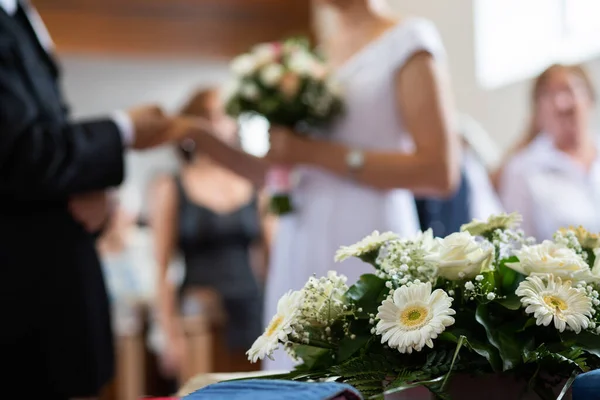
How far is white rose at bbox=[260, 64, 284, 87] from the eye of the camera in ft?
8.32

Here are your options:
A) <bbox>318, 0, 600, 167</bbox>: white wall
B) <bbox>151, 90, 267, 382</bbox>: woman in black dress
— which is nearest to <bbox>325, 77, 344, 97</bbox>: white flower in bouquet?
<bbox>151, 90, 267, 382</bbox>: woman in black dress

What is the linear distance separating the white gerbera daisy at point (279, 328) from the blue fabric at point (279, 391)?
0.28 ft

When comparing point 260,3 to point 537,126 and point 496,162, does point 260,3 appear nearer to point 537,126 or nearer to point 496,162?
point 496,162

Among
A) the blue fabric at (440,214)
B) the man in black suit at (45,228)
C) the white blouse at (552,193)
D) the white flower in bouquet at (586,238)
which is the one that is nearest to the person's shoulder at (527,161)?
the white blouse at (552,193)

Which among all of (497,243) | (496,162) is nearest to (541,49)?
(496,162)

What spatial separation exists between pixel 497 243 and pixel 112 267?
17.2 ft

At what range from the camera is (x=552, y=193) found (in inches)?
149

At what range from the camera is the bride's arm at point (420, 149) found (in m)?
2.31

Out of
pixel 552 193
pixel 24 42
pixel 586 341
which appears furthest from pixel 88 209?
pixel 552 193

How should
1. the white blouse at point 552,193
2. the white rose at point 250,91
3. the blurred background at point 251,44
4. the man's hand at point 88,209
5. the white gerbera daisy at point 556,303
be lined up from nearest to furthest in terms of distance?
the white gerbera daisy at point 556,303 → the man's hand at point 88,209 → the white rose at point 250,91 → the white blouse at point 552,193 → the blurred background at point 251,44

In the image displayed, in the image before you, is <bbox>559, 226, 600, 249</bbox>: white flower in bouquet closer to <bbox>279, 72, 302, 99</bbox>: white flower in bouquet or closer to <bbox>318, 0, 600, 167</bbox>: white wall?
<bbox>279, 72, 302, 99</bbox>: white flower in bouquet

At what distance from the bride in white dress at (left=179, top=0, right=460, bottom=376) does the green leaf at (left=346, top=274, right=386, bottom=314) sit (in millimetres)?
1255

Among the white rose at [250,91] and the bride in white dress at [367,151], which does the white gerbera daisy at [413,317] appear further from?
the white rose at [250,91]

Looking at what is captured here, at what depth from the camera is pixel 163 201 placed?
428cm
